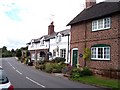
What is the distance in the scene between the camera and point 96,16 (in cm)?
2577

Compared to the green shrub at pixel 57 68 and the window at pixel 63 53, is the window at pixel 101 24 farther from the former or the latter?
the window at pixel 63 53

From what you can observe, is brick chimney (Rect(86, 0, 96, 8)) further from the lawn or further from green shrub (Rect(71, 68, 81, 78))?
the lawn

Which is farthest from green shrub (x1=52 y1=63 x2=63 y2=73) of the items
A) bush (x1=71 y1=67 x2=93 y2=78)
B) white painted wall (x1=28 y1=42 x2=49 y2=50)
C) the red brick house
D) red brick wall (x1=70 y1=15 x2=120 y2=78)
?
white painted wall (x1=28 y1=42 x2=49 y2=50)

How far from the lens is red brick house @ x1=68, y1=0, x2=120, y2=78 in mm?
22984

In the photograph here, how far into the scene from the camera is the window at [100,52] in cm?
2432

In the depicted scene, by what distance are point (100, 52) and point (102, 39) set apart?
136 cm

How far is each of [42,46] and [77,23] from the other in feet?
71.3

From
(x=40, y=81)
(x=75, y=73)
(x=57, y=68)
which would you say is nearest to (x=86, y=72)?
(x=75, y=73)

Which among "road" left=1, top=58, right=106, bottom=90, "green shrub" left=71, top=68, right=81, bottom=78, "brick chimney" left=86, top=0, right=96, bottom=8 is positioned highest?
"brick chimney" left=86, top=0, right=96, bottom=8

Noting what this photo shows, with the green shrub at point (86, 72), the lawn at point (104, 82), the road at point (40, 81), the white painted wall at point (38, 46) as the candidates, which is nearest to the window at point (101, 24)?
the green shrub at point (86, 72)

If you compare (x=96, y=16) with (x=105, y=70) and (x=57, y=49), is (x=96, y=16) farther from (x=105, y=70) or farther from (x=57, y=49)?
(x=57, y=49)

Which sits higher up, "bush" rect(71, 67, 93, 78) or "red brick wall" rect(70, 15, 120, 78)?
"red brick wall" rect(70, 15, 120, 78)

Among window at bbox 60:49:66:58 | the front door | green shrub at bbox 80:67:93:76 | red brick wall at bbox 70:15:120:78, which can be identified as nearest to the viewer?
red brick wall at bbox 70:15:120:78

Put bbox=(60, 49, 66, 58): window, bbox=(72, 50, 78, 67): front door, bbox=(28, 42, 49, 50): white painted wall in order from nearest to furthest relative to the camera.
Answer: bbox=(72, 50, 78, 67): front door → bbox=(60, 49, 66, 58): window → bbox=(28, 42, 49, 50): white painted wall
